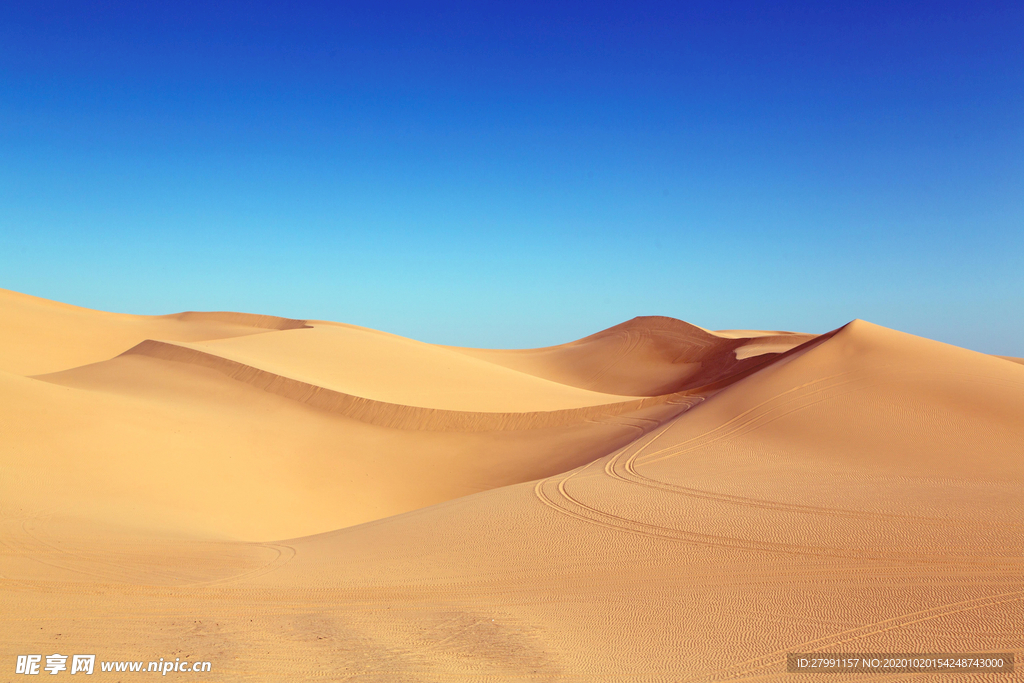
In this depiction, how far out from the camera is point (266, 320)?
53.4 meters

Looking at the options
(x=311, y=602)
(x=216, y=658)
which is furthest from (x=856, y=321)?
(x=216, y=658)

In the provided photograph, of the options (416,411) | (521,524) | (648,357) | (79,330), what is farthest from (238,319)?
(521,524)

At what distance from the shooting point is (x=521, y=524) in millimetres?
9742

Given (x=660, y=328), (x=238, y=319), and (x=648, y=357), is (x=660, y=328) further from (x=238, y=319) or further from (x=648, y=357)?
(x=238, y=319)

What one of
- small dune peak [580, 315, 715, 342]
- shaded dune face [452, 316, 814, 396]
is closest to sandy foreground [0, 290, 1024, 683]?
shaded dune face [452, 316, 814, 396]

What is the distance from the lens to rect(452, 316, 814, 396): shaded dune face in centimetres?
4081

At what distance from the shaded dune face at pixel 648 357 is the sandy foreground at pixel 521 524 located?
19635 millimetres

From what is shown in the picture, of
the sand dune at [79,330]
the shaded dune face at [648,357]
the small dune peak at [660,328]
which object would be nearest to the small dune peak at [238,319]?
the sand dune at [79,330]

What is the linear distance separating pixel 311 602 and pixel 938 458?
416 inches

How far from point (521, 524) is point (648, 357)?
3772 cm

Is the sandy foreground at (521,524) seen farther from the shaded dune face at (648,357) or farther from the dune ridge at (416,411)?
the shaded dune face at (648,357)

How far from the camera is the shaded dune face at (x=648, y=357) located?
4081 cm

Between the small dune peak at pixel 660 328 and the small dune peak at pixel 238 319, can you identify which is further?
the small dune peak at pixel 238 319

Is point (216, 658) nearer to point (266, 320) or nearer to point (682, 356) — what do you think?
point (682, 356)
